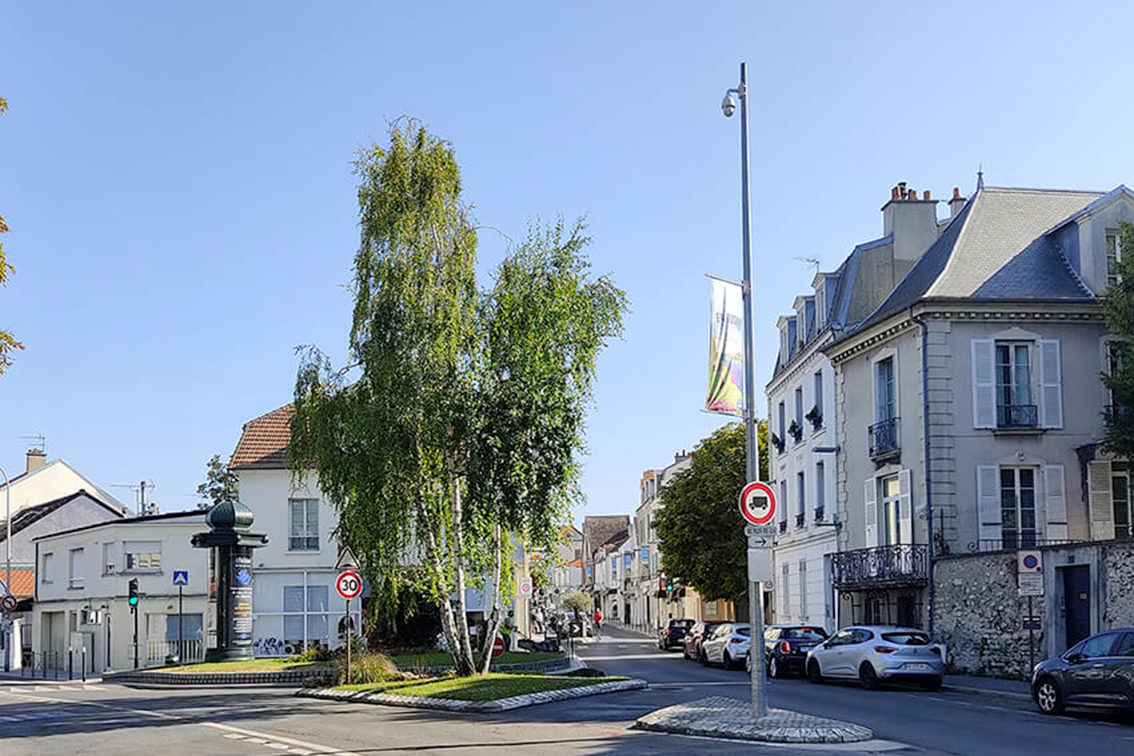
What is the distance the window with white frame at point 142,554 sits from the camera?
5331cm

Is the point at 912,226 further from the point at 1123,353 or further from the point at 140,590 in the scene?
the point at 140,590

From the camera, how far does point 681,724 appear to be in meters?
18.6

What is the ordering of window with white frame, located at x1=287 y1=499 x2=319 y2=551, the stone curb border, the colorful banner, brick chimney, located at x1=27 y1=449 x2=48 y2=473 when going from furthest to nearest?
brick chimney, located at x1=27 y1=449 x2=48 y2=473 → window with white frame, located at x1=287 y1=499 x2=319 y2=551 → the stone curb border → the colorful banner

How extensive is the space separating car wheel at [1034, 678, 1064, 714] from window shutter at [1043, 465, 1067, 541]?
14.3 meters

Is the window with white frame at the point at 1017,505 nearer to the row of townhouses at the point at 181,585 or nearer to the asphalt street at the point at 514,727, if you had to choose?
the asphalt street at the point at 514,727

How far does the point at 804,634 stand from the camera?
1382 inches

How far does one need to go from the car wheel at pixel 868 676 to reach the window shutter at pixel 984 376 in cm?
966

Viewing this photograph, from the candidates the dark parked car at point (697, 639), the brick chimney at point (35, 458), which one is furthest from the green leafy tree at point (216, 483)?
the dark parked car at point (697, 639)

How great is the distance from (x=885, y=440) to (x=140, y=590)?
30.5 meters

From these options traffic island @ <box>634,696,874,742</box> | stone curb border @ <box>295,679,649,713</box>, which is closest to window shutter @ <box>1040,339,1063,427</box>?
stone curb border @ <box>295,679,649,713</box>

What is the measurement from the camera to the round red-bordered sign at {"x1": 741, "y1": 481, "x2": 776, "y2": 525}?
18391 millimetres

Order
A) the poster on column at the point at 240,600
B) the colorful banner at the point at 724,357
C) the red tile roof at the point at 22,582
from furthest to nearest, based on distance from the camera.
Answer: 1. the red tile roof at the point at 22,582
2. the poster on column at the point at 240,600
3. the colorful banner at the point at 724,357

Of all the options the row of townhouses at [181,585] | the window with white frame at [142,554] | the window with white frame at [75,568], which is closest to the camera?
the row of townhouses at [181,585]

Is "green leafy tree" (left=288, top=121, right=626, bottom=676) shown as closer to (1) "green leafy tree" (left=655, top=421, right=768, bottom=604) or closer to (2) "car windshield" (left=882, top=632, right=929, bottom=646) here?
(2) "car windshield" (left=882, top=632, right=929, bottom=646)
